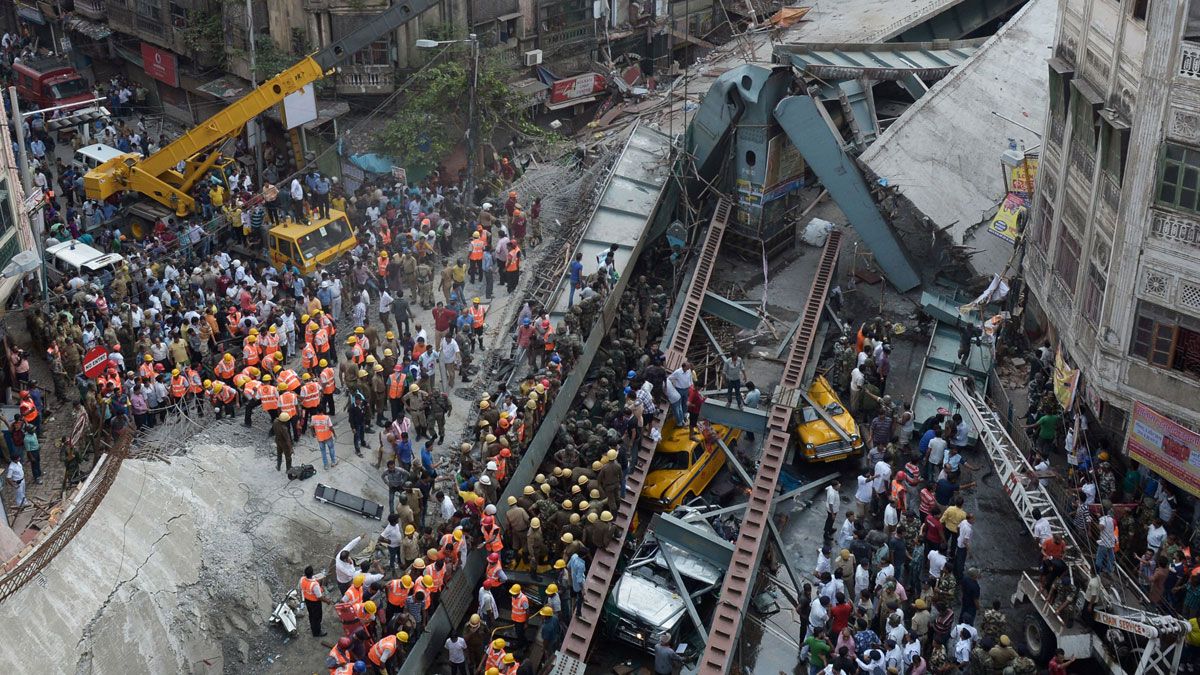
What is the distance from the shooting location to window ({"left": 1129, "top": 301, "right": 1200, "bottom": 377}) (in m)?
24.6

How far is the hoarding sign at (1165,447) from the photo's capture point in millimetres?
24359

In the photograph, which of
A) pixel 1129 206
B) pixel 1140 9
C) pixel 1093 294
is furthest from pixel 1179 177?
pixel 1093 294

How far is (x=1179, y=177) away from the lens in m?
23.9

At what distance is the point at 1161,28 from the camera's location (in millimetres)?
23469

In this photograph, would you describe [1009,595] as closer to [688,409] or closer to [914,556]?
[914,556]

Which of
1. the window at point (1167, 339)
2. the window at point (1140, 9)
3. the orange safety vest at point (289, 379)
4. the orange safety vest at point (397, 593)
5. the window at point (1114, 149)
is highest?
the window at point (1140, 9)

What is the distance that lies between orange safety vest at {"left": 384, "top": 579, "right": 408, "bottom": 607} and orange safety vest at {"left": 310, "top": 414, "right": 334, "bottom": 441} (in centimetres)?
515

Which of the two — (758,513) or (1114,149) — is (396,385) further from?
(1114,149)

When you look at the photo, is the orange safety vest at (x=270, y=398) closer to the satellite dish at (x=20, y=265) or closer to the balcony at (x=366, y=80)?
the satellite dish at (x=20, y=265)

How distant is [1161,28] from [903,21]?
24.4 meters

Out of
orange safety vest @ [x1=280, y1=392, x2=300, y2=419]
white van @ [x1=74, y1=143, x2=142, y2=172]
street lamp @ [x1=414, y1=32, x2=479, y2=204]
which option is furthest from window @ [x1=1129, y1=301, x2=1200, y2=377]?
white van @ [x1=74, y1=143, x2=142, y2=172]

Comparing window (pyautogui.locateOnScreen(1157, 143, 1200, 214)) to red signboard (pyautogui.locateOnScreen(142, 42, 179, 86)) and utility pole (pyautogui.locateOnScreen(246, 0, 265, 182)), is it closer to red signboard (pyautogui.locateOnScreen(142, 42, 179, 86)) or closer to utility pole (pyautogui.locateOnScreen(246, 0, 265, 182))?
utility pole (pyautogui.locateOnScreen(246, 0, 265, 182))

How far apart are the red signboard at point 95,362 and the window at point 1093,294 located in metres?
20.8

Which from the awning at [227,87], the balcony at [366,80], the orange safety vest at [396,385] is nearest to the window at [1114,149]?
the orange safety vest at [396,385]
